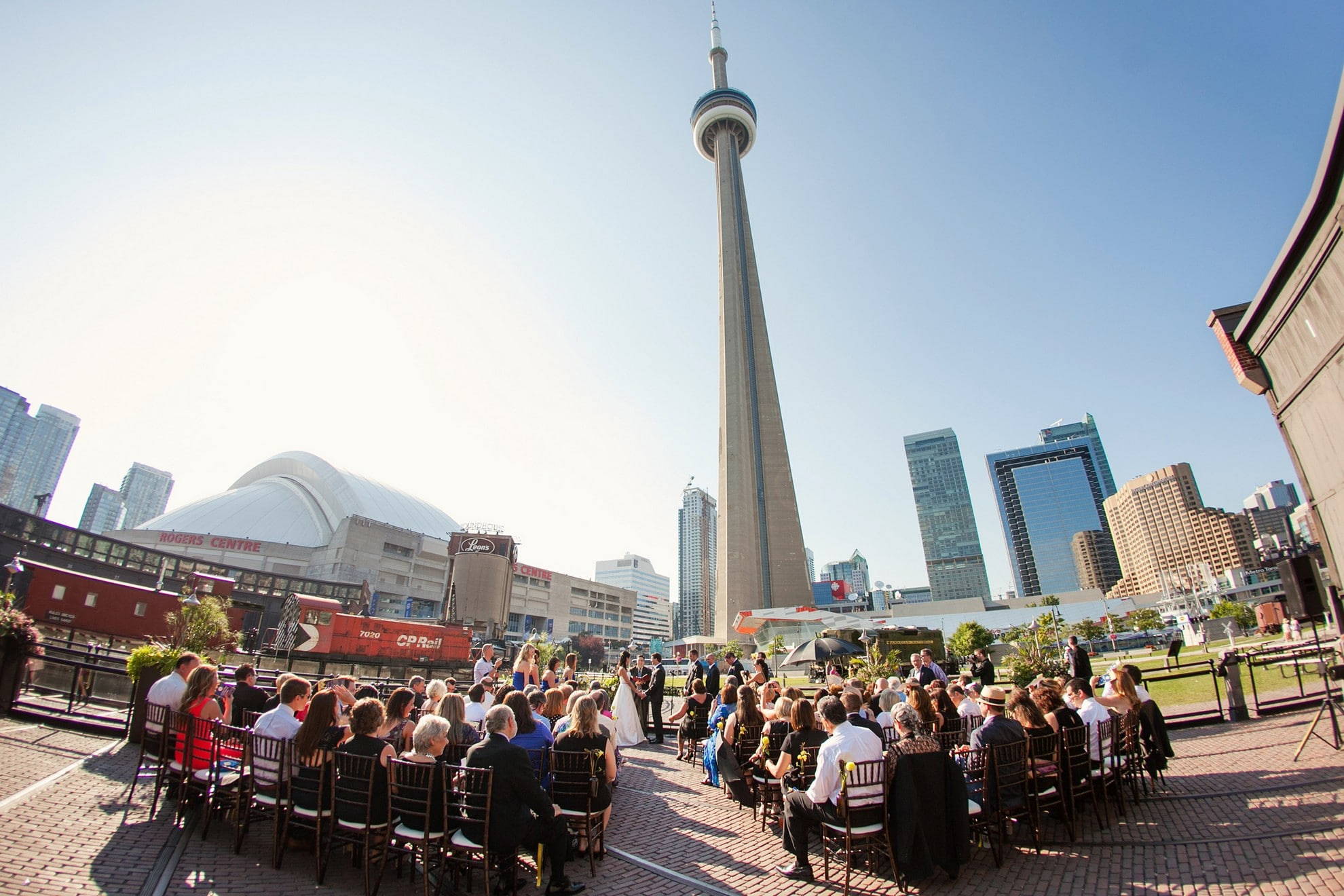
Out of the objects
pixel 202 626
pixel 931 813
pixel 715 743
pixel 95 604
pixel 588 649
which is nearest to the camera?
pixel 931 813

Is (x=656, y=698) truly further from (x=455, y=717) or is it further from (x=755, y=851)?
(x=455, y=717)

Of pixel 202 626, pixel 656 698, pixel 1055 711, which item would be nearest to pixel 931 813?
pixel 1055 711

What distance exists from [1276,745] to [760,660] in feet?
24.7

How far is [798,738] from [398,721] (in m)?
3.87

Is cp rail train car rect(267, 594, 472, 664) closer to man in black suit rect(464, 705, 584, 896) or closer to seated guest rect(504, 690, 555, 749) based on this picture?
seated guest rect(504, 690, 555, 749)

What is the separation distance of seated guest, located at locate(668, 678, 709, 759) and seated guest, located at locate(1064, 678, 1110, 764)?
5.87 meters

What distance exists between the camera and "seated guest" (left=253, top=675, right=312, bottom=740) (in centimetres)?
519

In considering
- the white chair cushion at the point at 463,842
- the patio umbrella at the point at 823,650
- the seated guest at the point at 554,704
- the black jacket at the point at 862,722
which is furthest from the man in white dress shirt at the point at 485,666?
the patio umbrella at the point at 823,650

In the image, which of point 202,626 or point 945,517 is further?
point 945,517

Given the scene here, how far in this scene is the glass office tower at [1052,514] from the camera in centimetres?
15312

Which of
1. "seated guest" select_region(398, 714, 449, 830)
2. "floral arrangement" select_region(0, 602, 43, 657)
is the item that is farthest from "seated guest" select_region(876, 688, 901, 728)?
"floral arrangement" select_region(0, 602, 43, 657)

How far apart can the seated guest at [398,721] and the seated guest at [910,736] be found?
4347 millimetres

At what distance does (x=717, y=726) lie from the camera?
8.11 m

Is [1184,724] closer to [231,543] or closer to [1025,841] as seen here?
[1025,841]
